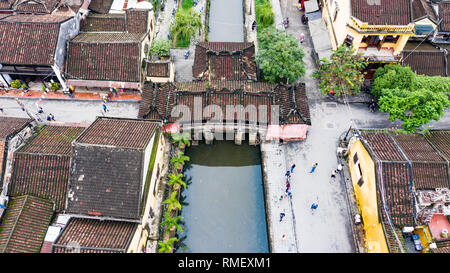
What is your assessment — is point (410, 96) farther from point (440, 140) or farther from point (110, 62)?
point (110, 62)

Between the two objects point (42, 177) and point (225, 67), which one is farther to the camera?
point (225, 67)

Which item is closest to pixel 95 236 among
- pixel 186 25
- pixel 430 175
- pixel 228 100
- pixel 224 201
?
pixel 224 201

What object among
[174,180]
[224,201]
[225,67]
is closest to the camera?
[174,180]

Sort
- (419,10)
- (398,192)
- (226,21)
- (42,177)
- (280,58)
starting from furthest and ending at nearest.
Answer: (226,21), (419,10), (280,58), (42,177), (398,192)

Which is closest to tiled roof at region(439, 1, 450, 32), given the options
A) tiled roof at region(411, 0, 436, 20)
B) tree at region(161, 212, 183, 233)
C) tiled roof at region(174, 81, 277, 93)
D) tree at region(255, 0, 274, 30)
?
tiled roof at region(411, 0, 436, 20)
